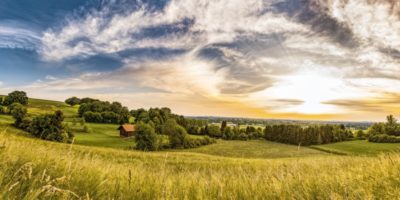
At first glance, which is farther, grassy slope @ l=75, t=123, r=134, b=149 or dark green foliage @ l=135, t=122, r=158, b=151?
dark green foliage @ l=135, t=122, r=158, b=151

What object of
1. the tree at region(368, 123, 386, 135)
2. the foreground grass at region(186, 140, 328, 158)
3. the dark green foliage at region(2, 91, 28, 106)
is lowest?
the foreground grass at region(186, 140, 328, 158)

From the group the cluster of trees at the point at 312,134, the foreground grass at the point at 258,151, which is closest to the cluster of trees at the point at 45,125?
the foreground grass at the point at 258,151

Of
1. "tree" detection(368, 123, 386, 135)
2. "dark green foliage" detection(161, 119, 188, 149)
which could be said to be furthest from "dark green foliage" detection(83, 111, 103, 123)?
"tree" detection(368, 123, 386, 135)

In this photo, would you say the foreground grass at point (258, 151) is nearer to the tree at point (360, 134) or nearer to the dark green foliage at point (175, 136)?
the dark green foliage at point (175, 136)

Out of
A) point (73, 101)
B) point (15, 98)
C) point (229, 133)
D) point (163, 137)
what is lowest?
point (163, 137)

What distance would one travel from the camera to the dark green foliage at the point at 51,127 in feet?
247

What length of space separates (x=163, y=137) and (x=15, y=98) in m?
67.0

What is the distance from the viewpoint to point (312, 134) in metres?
113

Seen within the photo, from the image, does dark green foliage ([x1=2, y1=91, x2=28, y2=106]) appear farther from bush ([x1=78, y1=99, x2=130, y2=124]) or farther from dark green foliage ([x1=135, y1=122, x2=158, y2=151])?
dark green foliage ([x1=135, y1=122, x2=158, y2=151])

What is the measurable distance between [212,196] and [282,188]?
1175 millimetres

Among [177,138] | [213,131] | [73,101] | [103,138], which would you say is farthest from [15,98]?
[213,131]

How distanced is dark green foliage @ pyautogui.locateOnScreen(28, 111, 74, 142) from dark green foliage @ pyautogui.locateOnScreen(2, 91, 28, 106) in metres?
39.3

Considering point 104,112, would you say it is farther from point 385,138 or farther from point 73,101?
point 385,138

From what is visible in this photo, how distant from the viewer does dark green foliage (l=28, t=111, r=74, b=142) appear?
75438 millimetres
